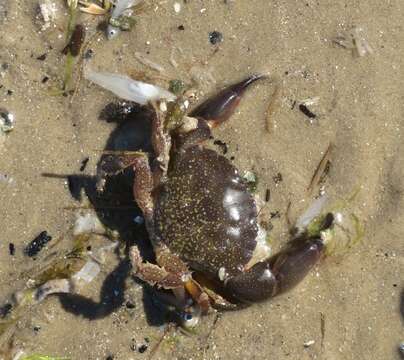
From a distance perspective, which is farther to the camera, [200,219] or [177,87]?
[177,87]

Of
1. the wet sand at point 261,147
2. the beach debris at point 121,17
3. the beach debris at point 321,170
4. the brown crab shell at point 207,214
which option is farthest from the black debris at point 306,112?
the beach debris at point 121,17

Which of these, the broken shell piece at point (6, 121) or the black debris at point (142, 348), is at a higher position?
the broken shell piece at point (6, 121)

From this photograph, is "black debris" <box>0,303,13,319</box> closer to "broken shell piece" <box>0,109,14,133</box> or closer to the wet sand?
the wet sand

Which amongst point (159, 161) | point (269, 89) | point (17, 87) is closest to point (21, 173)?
point (17, 87)

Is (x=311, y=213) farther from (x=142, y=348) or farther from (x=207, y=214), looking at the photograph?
(x=142, y=348)

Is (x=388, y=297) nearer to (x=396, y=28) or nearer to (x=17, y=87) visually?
(x=396, y=28)

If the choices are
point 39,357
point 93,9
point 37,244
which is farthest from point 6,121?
point 39,357

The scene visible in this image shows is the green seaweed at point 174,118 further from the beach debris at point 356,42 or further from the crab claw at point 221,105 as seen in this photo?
the beach debris at point 356,42
